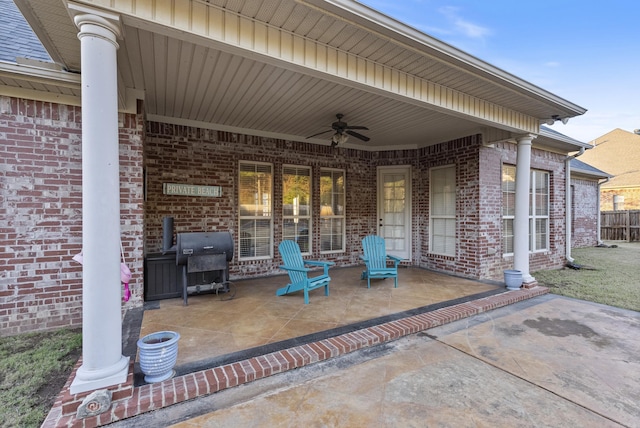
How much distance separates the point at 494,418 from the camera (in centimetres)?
184

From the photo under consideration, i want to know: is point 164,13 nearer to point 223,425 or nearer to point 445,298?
point 223,425

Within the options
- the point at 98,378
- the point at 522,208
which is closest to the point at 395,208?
the point at 522,208

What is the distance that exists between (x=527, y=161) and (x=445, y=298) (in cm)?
277

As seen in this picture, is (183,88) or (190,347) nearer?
(190,347)

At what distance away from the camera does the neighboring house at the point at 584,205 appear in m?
10.0

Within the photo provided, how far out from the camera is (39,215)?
3.12 m

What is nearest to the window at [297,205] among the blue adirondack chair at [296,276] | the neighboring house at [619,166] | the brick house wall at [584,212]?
the blue adirondack chair at [296,276]

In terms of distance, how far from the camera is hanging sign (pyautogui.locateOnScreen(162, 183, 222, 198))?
15.2 feet

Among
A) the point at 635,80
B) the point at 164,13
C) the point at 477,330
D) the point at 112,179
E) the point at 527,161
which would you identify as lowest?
the point at 477,330

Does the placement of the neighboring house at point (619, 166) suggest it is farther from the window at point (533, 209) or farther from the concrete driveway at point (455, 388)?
the concrete driveway at point (455, 388)

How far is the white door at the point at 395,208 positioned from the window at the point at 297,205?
1856mm

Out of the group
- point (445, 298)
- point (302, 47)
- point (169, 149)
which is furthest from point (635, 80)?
point (169, 149)

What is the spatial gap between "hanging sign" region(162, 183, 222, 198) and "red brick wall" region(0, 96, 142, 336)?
140cm

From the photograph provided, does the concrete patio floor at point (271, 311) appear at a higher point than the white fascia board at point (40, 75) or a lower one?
lower
